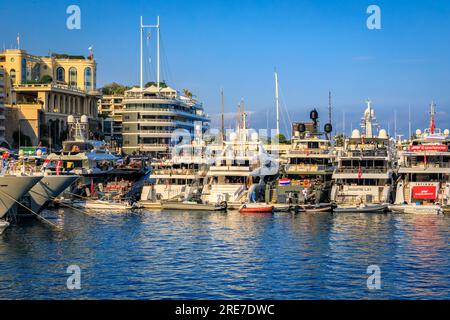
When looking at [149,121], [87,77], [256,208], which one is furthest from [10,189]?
[87,77]

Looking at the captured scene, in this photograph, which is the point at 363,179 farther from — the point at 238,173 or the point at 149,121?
the point at 149,121

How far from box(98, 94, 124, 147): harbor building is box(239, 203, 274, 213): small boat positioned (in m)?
73.7

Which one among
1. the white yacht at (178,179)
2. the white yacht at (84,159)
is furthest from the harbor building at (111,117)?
→ the white yacht at (178,179)

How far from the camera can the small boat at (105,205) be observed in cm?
6619

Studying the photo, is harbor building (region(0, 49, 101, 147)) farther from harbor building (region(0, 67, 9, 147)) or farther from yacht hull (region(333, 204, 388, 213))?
yacht hull (region(333, 204, 388, 213))

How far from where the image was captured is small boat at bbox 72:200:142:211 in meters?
66.2

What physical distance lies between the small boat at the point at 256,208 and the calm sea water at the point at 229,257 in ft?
13.2

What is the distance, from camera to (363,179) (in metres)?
66.3

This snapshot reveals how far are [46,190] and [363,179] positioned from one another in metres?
27.0

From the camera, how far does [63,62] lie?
140 m

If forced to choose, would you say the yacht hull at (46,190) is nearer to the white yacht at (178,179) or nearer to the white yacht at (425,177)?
the white yacht at (178,179)

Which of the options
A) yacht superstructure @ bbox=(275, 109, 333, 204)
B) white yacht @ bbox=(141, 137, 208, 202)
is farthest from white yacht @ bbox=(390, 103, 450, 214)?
white yacht @ bbox=(141, 137, 208, 202)
